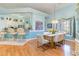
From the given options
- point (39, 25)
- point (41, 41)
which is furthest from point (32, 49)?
point (39, 25)

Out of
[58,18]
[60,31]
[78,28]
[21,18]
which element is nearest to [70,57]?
[78,28]

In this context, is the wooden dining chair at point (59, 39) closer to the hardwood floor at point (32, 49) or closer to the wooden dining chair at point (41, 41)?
the hardwood floor at point (32, 49)

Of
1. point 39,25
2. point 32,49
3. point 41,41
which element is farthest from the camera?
point 41,41

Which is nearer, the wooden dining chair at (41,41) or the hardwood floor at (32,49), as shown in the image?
the hardwood floor at (32,49)

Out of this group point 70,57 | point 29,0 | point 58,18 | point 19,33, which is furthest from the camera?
point 19,33

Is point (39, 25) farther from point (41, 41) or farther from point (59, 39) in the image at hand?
point (59, 39)

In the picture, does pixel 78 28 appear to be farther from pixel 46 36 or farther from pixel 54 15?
pixel 46 36

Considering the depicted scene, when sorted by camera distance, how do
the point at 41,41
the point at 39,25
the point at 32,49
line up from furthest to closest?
the point at 41,41 → the point at 39,25 → the point at 32,49

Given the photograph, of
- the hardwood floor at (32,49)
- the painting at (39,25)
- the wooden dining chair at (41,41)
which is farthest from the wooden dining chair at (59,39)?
the painting at (39,25)

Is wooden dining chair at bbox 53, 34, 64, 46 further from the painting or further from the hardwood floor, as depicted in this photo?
the painting

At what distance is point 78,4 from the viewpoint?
193cm

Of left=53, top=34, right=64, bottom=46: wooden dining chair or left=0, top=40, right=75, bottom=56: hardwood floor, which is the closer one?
left=0, top=40, right=75, bottom=56: hardwood floor

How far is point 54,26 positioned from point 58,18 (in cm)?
20

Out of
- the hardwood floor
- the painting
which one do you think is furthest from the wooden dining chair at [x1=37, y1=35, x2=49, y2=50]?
the painting
